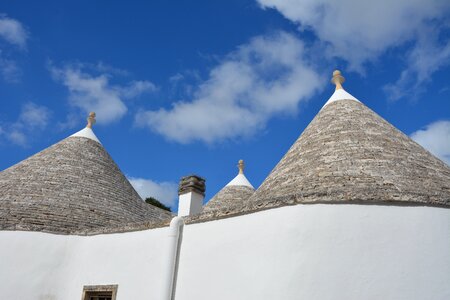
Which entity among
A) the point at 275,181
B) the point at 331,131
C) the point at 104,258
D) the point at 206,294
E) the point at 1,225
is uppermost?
the point at 331,131

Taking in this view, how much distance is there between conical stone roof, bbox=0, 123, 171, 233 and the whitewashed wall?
280cm

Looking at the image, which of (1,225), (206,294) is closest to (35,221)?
(1,225)

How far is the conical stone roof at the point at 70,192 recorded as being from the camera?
8.92 metres

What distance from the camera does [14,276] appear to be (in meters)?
8.05

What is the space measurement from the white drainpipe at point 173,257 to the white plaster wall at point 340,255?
80 cm

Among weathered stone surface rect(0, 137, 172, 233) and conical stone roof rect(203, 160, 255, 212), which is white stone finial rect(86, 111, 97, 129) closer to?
weathered stone surface rect(0, 137, 172, 233)

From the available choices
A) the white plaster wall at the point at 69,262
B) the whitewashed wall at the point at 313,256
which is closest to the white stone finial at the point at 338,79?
the whitewashed wall at the point at 313,256

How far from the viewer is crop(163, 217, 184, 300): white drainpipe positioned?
6695 millimetres

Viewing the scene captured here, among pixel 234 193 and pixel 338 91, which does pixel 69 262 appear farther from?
pixel 338 91

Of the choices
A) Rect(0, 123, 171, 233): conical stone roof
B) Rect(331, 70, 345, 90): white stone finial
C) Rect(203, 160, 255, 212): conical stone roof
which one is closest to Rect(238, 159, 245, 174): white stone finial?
Rect(203, 160, 255, 212): conical stone roof

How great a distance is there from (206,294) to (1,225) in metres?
4.85

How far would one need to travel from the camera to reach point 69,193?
10.0 metres

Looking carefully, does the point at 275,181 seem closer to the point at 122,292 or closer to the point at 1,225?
the point at 122,292

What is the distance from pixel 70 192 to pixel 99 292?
311 centimetres
